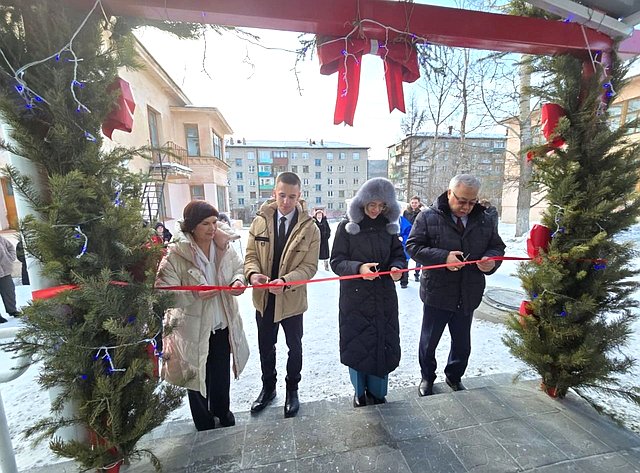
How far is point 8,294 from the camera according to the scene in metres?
5.04

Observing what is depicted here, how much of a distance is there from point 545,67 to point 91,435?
419 cm

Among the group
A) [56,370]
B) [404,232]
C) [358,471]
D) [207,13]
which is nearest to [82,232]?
[56,370]

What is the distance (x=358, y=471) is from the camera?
5.89 ft

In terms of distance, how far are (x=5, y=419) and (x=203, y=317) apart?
116 centimetres

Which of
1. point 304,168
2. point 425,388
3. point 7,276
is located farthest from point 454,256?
point 304,168

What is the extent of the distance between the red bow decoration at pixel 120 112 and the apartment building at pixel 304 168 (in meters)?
44.9

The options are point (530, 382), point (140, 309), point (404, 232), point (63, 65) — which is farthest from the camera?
point (404, 232)

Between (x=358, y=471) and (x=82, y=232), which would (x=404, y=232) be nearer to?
(x=358, y=471)

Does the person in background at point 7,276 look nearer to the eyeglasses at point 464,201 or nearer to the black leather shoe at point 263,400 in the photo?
the black leather shoe at point 263,400

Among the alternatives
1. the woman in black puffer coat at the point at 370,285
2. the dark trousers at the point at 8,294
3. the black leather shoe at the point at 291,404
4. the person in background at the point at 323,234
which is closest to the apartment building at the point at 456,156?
the person in background at the point at 323,234

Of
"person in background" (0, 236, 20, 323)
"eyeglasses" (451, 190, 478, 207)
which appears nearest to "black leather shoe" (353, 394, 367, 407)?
"eyeglasses" (451, 190, 478, 207)

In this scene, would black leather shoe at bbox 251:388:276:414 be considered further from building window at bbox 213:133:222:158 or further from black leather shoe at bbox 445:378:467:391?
building window at bbox 213:133:222:158

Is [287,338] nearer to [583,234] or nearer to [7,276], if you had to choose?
[583,234]

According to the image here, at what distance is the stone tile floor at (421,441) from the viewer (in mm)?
1838
